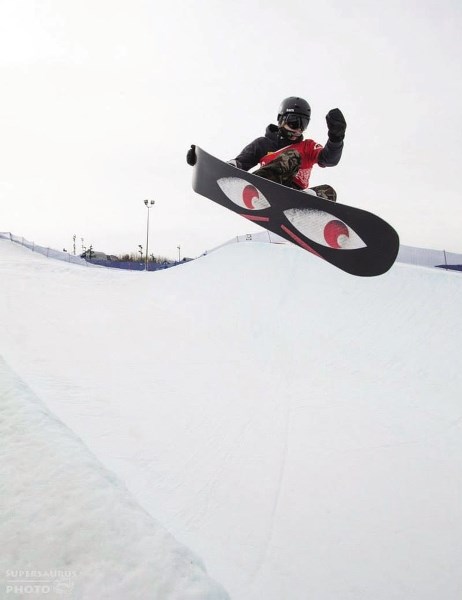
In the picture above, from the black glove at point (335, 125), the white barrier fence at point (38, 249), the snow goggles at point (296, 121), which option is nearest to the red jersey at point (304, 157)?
the snow goggles at point (296, 121)

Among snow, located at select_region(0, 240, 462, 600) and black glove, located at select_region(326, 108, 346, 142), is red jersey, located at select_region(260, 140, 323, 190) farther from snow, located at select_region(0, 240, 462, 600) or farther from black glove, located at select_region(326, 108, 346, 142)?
snow, located at select_region(0, 240, 462, 600)

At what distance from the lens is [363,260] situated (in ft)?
13.6

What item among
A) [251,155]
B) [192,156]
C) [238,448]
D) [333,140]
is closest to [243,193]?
[251,155]

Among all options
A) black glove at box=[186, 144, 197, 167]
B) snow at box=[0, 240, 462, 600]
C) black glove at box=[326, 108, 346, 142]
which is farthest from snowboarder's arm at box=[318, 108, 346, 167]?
snow at box=[0, 240, 462, 600]

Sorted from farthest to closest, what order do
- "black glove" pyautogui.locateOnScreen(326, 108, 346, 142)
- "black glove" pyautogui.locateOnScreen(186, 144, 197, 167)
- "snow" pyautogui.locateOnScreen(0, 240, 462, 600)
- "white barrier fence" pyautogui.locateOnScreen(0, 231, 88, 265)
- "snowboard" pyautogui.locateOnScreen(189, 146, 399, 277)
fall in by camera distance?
"white barrier fence" pyautogui.locateOnScreen(0, 231, 88, 265), "black glove" pyautogui.locateOnScreen(186, 144, 197, 167), "snowboard" pyautogui.locateOnScreen(189, 146, 399, 277), "black glove" pyautogui.locateOnScreen(326, 108, 346, 142), "snow" pyautogui.locateOnScreen(0, 240, 462, 600)

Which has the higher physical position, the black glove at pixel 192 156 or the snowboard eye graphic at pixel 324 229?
the black glove at pixel 192 156

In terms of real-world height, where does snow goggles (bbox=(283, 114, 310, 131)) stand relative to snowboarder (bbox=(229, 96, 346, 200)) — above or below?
above

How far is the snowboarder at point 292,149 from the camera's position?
3801 millimetres

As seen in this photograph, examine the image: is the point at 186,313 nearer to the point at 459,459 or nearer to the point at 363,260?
the point at 363,260

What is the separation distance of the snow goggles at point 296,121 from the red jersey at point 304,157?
168 mm

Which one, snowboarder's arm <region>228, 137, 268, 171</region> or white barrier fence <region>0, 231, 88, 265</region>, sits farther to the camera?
white barrier fence <region>0, 231, 88, 265</region>

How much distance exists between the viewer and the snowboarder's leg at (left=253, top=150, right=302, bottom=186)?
4.19 metres

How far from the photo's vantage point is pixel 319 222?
4.20 m

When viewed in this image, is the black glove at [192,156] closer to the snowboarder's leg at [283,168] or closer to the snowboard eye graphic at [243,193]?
the snowboard eye graphic at [243,193]
